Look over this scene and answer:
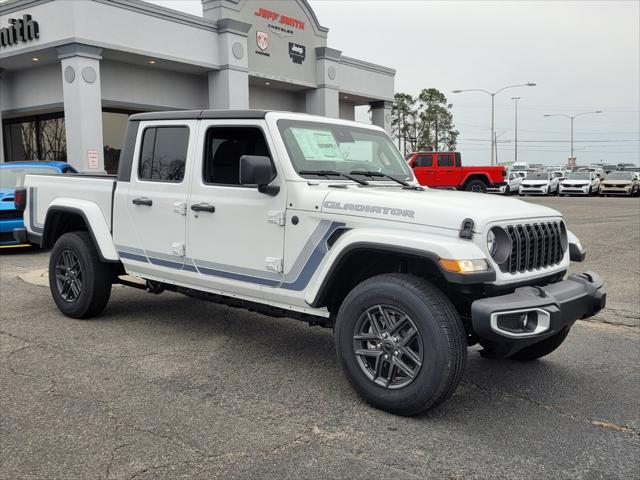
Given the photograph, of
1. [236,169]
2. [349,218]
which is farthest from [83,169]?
[349,218]

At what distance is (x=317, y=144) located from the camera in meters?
4.70

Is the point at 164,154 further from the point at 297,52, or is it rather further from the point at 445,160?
the point at 297,52

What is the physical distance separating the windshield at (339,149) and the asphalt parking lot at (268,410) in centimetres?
158

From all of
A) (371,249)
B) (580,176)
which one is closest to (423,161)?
(580,176)

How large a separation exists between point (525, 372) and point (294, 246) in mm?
2071

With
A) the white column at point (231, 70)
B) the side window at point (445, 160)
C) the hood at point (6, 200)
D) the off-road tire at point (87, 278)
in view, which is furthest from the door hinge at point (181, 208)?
the side window at point (445, 160)

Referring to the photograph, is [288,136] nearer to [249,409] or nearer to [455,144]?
[249,409]

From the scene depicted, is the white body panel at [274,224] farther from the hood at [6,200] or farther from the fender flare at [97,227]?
the hood at [6,200]

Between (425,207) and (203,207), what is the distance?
1927mm

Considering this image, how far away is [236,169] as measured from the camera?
482 centimetres

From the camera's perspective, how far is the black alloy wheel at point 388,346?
367 cm

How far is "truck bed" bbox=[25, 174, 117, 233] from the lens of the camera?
5723 mm

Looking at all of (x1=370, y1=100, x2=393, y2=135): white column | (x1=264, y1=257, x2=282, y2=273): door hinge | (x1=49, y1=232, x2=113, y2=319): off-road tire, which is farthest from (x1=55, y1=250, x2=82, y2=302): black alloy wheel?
(x1=370, y1=100, x2=393, y2=135): white column

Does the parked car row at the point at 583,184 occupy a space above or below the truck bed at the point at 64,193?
below
